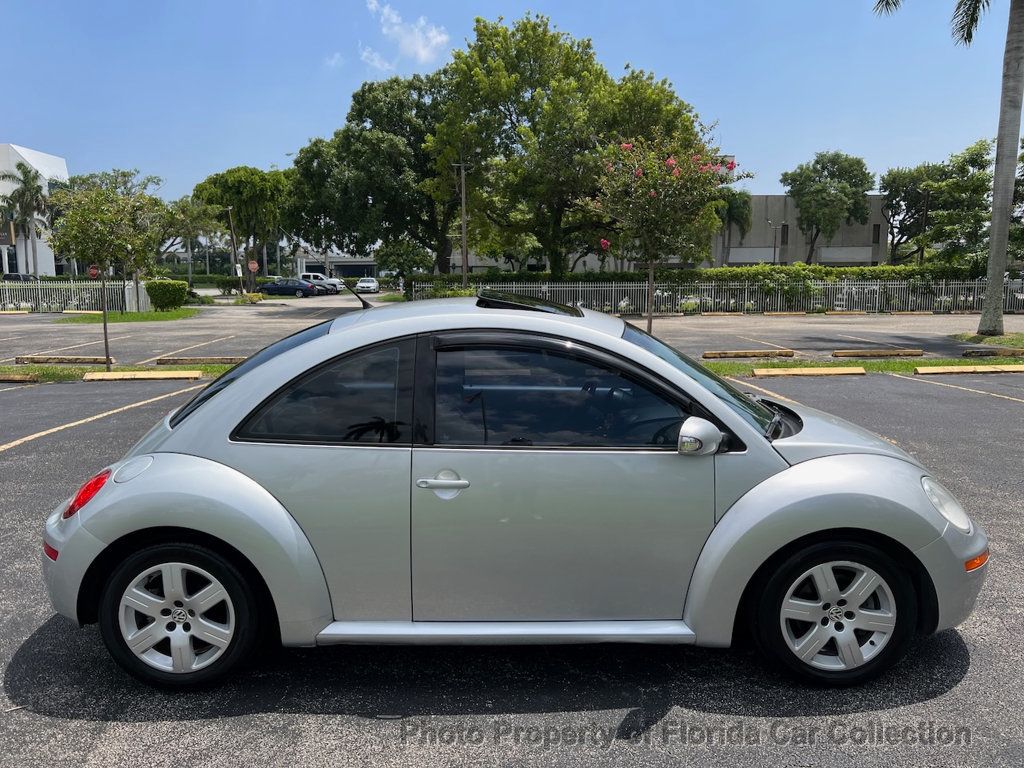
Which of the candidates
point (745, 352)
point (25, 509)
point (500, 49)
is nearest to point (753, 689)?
point (25, 509)

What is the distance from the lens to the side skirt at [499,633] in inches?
118

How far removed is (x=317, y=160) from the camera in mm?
39250

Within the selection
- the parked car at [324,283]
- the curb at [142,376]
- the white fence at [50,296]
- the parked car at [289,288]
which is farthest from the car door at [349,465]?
the parked car at [324,283]

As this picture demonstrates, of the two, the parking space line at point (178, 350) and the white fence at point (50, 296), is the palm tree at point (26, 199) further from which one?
the parking space line at point (178, 350)

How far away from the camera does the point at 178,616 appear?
9.87 ft

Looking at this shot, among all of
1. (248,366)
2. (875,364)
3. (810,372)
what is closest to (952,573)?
(248,366)

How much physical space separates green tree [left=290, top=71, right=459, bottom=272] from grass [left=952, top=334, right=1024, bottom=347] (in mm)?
22791

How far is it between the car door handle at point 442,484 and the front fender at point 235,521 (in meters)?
0.52

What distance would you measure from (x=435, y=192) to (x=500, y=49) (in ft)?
22.6

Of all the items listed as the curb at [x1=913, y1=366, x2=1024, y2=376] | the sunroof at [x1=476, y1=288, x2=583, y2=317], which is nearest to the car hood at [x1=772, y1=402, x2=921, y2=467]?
the sunroof at [x1=476, y1=288, x2=583, y2=317]

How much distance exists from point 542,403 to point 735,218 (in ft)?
208

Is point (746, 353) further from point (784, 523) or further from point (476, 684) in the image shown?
point (476, 684)

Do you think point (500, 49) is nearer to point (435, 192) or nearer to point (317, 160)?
point (435, 192)

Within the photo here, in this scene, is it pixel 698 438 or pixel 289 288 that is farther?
pixel 289 288
